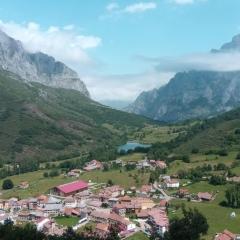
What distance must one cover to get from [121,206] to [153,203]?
837 centimetres

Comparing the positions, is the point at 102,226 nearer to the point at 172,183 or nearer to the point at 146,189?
the point at 146,189

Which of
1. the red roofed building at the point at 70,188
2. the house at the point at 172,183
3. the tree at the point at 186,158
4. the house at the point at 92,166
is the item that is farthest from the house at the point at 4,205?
the tree at the point at 186,158

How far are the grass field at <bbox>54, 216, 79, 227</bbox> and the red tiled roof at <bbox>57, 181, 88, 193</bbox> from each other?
2566cm

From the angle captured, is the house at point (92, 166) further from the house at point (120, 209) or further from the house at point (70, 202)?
the house at point (120, 209)

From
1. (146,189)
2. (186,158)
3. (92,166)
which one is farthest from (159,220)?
(92,166)

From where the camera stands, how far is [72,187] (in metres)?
158

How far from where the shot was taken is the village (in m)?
114

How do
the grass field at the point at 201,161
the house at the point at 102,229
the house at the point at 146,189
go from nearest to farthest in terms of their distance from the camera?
the house at the point at 102,229 < the house at the point at 146,189 < the grass field at the point at 201,161

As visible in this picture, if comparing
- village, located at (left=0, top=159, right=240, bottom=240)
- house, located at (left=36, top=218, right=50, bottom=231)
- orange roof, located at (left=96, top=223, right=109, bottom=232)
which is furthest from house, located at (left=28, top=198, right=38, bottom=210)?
orange roof, located at (left=96, top=223, right=109, bottom=232)

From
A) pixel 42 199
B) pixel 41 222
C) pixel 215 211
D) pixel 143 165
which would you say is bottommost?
pixel 41 222

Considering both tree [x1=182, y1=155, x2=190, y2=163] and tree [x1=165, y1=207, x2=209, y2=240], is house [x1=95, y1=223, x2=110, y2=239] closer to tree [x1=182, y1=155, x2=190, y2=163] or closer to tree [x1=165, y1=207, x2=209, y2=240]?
tree [x1=165, y1=207, x2=209, y2=240]

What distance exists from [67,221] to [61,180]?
162ft

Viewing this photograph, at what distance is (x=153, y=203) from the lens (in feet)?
445

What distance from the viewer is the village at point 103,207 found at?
114 metres
